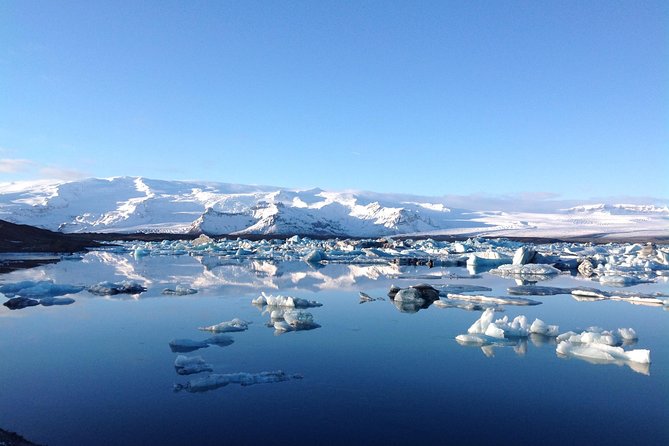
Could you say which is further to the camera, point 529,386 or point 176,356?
point 176,356

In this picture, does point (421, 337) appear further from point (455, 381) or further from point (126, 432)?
point (126, 432)

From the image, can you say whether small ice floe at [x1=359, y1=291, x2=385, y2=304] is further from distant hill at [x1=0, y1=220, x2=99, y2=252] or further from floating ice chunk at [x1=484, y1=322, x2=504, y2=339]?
distant hill at [x1=0, y1=220, x2=99, y2=252]

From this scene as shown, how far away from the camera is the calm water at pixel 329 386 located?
3.70 meters

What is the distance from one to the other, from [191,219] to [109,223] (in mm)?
16187

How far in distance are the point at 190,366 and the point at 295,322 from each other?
8.40ft

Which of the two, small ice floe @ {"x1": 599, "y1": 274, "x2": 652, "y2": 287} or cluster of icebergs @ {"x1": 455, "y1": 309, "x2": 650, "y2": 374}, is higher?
cluster of icebergs @ {"x1": 455, "y1": 309, "x2": 650, "y2": 374}

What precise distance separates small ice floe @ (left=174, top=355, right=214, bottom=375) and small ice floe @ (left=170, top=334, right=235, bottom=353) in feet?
2.45

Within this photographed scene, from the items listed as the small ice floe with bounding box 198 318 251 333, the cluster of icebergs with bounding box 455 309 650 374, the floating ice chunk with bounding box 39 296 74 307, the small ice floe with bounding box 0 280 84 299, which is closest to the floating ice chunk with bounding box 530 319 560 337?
the cluster of icebergs with bounding box 455 309 650 374

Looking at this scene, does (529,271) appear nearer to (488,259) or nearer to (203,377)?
(488,259)

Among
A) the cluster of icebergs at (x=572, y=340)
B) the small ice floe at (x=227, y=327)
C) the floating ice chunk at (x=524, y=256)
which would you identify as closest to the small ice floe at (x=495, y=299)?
the cluster of icebergs at (x=572, y=340)

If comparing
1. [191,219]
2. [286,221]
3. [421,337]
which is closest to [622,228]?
[286,221]

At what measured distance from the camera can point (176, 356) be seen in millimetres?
5633

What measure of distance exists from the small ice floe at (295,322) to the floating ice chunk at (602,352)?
10.6 ft

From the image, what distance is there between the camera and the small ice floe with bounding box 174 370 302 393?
179 inches
